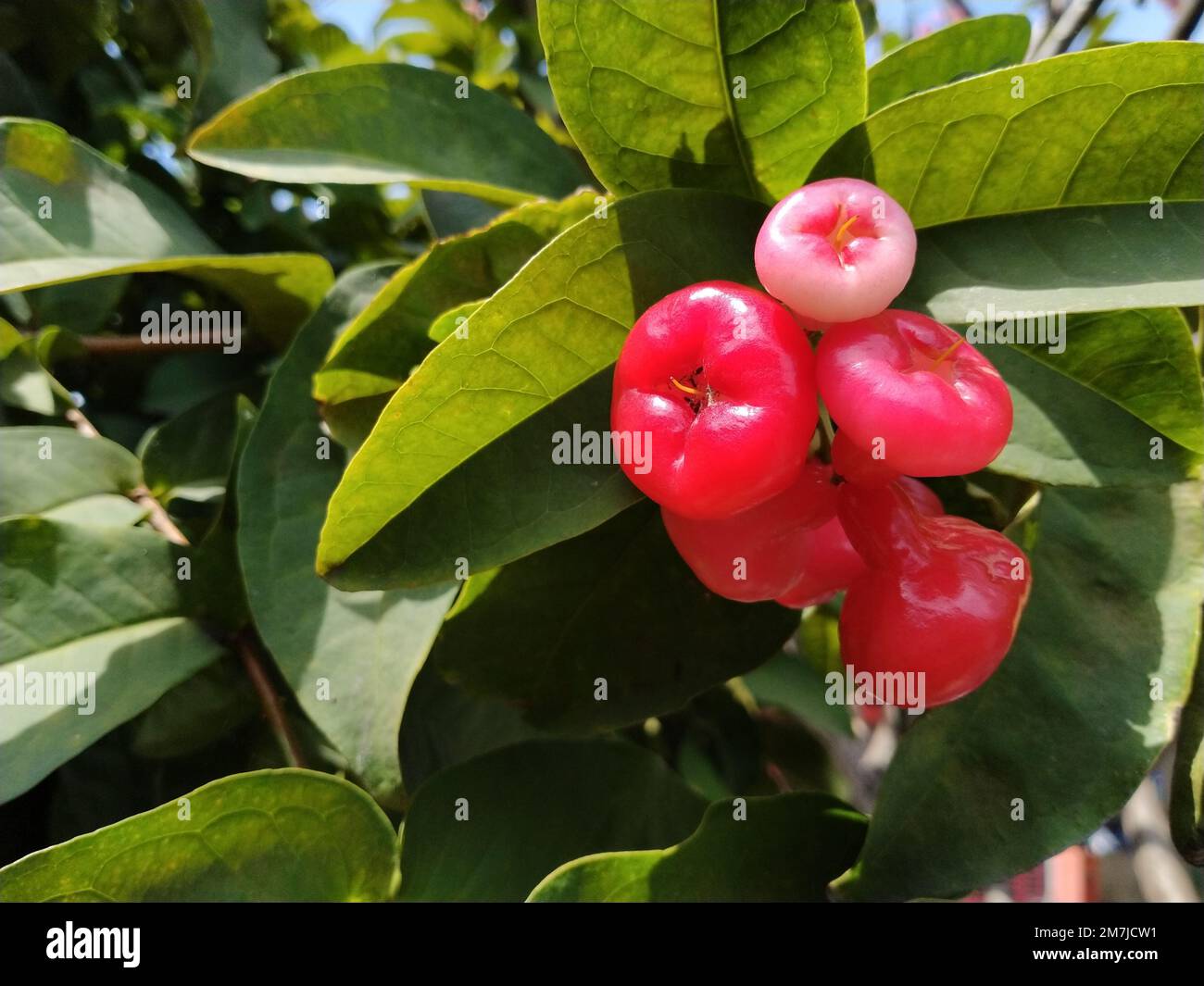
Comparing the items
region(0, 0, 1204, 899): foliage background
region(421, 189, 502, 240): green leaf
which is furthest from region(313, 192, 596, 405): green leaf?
region(421, 189, 502, 240): green leaf

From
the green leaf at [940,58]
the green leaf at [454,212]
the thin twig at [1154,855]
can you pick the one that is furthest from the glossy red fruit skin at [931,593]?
the thin twig at [1154,855]

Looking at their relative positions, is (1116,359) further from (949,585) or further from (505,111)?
(505,111)

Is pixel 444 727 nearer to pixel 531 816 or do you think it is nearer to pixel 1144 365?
pixel 531 816

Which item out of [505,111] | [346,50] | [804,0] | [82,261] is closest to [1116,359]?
[804,0]

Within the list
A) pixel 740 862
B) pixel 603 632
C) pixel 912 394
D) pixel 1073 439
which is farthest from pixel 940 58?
pixel 740 862

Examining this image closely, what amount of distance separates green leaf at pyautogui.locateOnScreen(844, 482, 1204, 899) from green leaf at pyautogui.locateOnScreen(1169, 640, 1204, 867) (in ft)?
0.11

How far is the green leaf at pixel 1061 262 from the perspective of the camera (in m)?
0.65

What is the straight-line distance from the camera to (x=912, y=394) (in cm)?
56

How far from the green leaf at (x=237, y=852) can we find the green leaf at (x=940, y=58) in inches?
29.8

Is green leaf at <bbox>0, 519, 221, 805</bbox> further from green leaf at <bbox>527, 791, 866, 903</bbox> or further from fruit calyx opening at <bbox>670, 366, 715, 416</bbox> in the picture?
fruit calyx opening at <bbox>670, 366, 715, 416</bbox>

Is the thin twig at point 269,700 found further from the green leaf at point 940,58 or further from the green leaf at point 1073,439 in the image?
the green leaf at point 940,58

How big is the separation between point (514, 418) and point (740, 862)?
1.29 ft

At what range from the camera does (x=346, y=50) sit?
1418mm

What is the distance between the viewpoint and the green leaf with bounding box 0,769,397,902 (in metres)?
0.66
